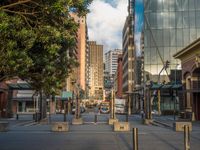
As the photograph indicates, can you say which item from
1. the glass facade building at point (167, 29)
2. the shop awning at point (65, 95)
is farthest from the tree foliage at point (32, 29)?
the shop awning at point (65, 95)

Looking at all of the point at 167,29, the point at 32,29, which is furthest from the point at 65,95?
the point at 32,29

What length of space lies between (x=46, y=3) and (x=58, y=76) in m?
3.92

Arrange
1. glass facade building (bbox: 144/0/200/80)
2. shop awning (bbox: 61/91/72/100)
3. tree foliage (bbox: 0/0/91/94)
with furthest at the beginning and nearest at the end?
shop awning (bbox: 61/91/72/100)
glass facade building (bbox: 144/0/200/80)
tree foliage (bbox: 0/0/91/94)

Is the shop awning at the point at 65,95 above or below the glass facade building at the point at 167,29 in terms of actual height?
below

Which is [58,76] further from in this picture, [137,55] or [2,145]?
[137,55]

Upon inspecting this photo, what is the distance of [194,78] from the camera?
140 ft

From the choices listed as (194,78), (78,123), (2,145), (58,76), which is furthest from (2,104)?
(58,76)

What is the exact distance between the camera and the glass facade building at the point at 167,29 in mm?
77000

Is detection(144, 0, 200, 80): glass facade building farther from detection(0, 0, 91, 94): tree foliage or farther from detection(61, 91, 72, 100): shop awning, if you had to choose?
detection(0, 0, 91, 94): tree foliage

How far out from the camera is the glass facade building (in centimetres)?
7700

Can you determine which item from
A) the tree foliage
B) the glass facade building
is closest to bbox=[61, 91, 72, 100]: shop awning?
the glass facade building

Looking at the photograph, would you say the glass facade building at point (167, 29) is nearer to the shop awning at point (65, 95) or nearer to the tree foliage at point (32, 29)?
the shop awning at point (65, 95)

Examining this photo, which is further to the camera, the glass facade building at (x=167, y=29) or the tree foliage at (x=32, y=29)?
the glass facade building at (x=167, y=29)

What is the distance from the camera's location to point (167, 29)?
77625mm
